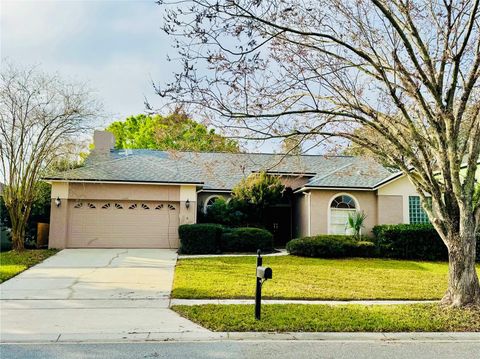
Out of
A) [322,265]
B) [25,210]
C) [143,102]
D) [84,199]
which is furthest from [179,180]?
[143,102]

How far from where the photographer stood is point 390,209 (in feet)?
64.3

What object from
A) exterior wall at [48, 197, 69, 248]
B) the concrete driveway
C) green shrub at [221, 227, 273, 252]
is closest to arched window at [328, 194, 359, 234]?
green shrub at [221, 227, 273, 252]

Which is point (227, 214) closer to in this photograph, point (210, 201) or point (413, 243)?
point (210, 201)

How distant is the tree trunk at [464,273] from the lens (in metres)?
8.21

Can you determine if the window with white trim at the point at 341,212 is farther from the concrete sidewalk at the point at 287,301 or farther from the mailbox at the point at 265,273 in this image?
the mailbox at the point at 265,273

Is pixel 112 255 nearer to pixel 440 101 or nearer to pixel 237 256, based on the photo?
pixel 237 256

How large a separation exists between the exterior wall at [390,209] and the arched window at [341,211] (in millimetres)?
1202

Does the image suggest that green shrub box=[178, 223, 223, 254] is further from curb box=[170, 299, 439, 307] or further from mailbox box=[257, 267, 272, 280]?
mailbox box=[257, 267, 272, 280]

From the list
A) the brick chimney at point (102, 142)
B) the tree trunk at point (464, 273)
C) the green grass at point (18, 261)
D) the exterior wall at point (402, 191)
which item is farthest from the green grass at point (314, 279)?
the brick chimney at point (102, 142)

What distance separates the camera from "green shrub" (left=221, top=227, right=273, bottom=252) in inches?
710

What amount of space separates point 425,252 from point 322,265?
17.9ft

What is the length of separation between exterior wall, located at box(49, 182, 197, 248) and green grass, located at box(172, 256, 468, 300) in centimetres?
431

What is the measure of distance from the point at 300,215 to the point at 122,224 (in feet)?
30.0

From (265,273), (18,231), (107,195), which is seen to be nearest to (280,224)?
(107,195)
